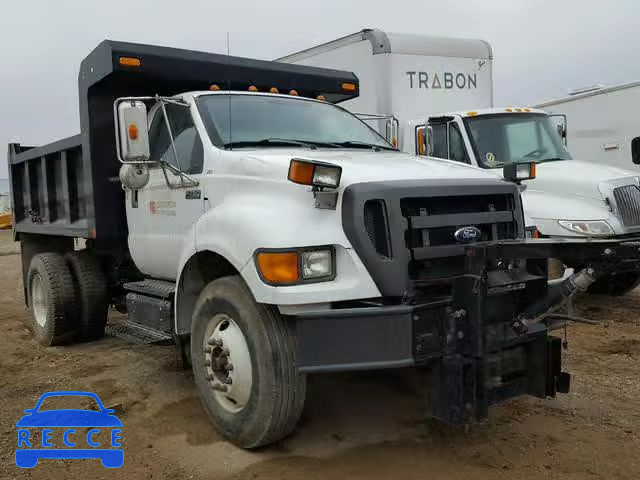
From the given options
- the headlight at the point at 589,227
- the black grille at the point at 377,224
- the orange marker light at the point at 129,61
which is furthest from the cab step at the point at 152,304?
the headlight at the point at 589,227

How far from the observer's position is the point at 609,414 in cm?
439

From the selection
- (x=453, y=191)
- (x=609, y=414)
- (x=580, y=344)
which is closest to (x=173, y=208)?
(x=453, y=191)

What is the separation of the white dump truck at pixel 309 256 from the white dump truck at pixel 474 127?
271 centimetres

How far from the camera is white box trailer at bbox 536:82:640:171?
10195 mm

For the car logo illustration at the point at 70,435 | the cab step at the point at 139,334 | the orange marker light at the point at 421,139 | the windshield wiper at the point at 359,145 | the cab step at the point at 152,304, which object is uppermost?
the orange marker light at the point at 421,139

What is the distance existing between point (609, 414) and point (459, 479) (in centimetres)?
156

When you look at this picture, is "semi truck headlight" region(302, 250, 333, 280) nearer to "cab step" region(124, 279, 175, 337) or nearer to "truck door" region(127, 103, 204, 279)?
"truck door" region(127, 103, 204, 279)

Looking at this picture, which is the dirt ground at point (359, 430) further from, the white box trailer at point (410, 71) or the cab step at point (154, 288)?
the white box trailer at point (410, 71)

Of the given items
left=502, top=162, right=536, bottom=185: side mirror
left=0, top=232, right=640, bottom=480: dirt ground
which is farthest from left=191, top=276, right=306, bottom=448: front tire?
left=502, top=162, right=536, bottom=185: side mirror

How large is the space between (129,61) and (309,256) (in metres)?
2.71

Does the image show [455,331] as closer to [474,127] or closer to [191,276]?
[191,276]

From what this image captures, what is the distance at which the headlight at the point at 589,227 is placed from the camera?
6961 millimetres

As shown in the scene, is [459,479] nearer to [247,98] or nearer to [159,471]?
[159,471]

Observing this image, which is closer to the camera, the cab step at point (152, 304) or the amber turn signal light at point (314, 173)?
the amber turn signal light at point (314, 173)
